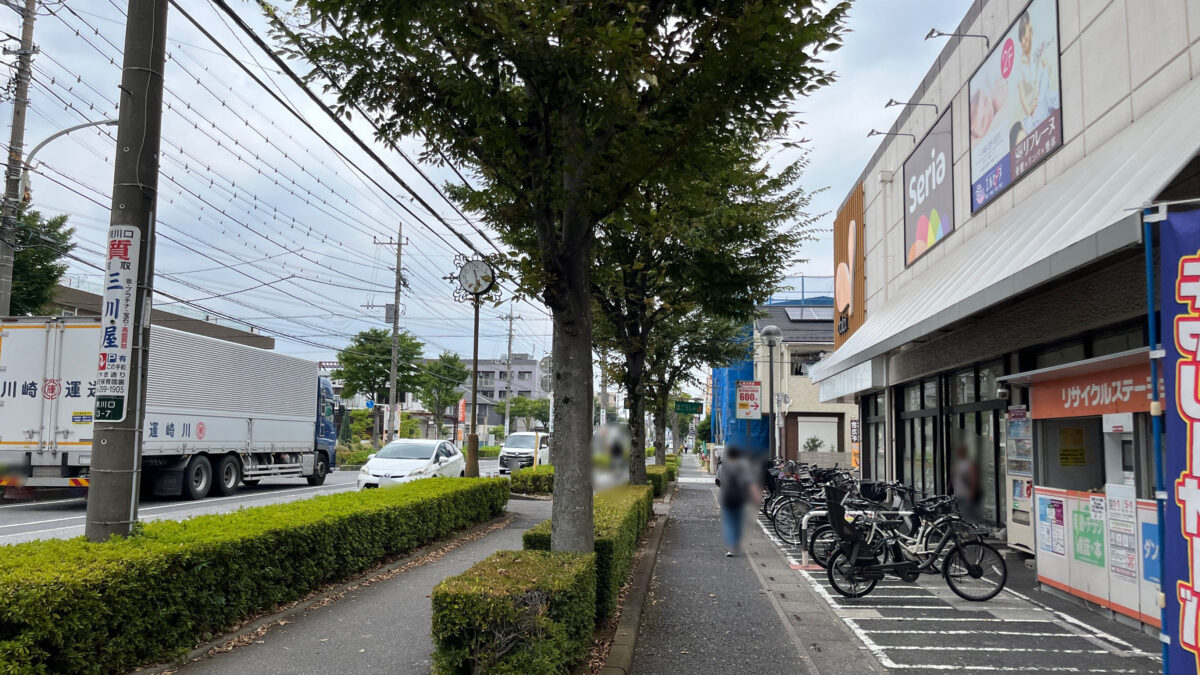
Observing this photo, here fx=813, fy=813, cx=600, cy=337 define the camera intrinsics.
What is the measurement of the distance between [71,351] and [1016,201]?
51.4ft

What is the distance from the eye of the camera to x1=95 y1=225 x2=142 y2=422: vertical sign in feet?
18.5

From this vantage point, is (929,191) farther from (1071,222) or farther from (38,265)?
(38,265)

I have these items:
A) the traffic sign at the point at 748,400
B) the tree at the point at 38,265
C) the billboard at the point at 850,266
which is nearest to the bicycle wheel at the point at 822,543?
the billboard at the point at 850,266

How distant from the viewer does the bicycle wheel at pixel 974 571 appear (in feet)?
27.3

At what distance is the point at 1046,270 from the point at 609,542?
4417 mm

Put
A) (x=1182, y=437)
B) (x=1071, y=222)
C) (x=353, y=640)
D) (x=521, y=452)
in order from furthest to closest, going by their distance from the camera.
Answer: (x=521, y=452), (x=1071, y=222), (x=353, y=640), (x=1182, y=437)

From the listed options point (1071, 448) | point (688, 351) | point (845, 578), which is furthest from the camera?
point (688, 351)

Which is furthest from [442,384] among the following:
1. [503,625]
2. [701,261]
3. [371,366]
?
[503,625]

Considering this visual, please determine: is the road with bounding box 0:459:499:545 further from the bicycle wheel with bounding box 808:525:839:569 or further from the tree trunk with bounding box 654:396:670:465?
the tree trunk with bounding box 654:396:670:465

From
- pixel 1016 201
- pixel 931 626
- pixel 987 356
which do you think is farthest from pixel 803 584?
pixel 1016 201

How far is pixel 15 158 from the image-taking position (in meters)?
16.7

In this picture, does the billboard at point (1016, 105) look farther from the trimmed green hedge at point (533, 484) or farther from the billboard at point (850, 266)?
the trimmed green hedge at point (533, 484)

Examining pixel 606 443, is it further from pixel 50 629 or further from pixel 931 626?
pixel 50 629

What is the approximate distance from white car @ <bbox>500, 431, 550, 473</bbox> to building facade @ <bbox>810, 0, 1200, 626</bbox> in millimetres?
17213
